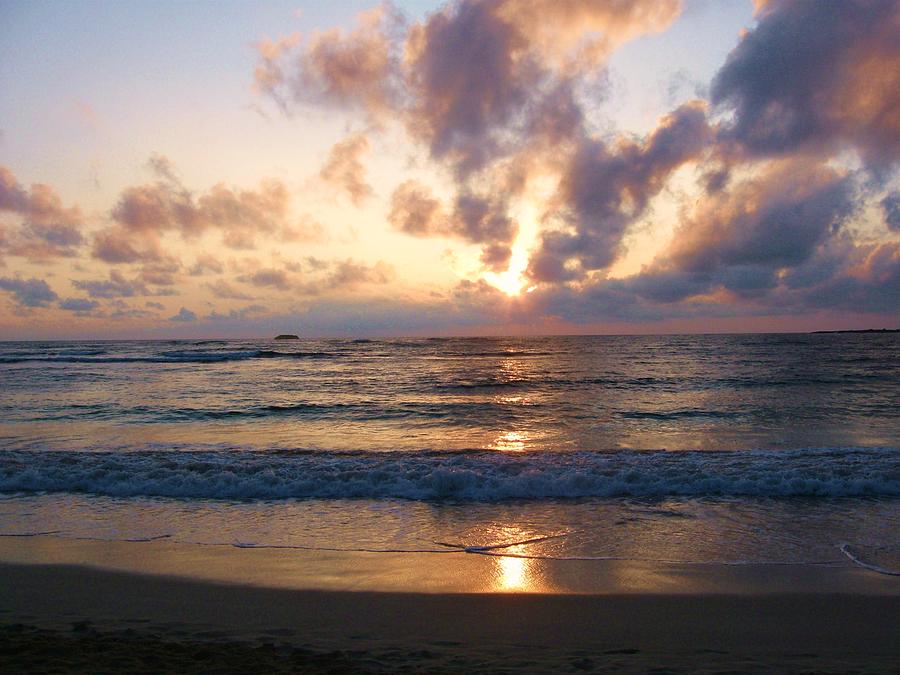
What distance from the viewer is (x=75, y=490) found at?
11.1 metres

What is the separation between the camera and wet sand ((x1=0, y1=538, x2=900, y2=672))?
4586 mm

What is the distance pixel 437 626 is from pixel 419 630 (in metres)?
0.19

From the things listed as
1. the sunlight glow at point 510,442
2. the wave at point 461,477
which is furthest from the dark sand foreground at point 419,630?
the sunlight glow at point 510,442

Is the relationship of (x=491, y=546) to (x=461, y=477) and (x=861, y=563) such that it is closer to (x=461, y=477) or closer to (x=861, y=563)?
(x=461, y=477)

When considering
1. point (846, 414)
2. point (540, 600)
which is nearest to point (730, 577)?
point (540, 600)

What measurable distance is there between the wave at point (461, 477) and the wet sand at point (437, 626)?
13.4 ft

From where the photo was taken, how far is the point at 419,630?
5.32 m

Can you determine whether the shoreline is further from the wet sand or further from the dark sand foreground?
the dark sand foreground

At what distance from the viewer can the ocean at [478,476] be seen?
813 centimetres

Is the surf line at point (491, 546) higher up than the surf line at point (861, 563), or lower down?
lower down

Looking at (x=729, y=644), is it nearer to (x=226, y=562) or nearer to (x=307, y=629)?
(x=307, y=629)

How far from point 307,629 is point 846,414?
2377 centimetres

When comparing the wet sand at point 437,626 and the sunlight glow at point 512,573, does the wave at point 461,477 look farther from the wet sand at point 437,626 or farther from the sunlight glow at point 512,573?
the wet sand at point 437,626

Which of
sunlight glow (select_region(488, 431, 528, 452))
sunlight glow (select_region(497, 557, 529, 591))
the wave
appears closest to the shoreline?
sunlight glow (select_region(497, 557, 529, 591))
